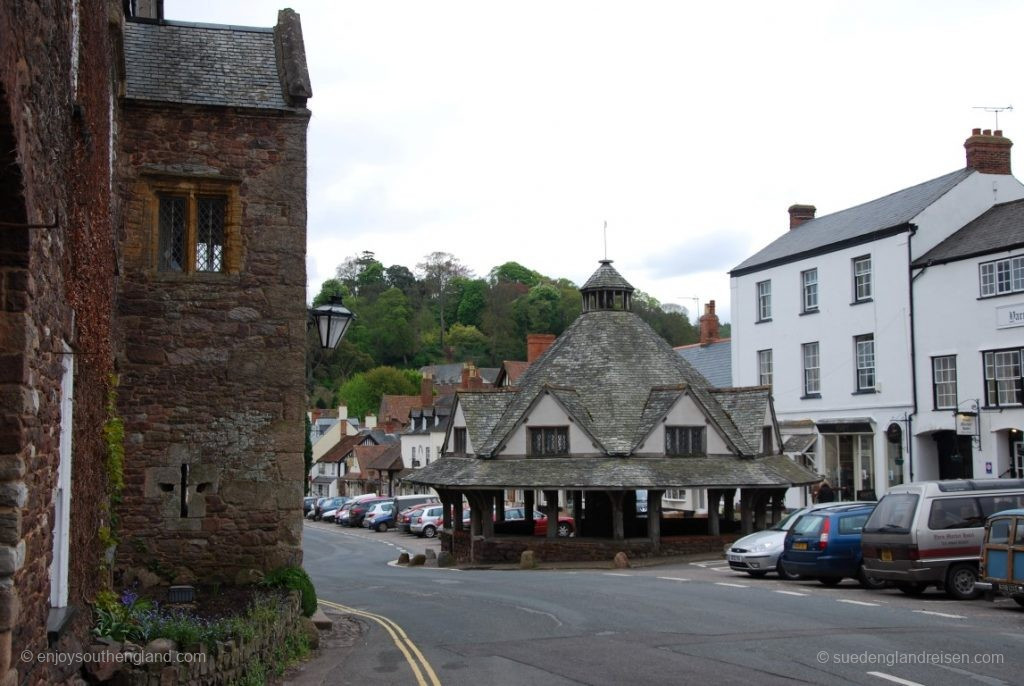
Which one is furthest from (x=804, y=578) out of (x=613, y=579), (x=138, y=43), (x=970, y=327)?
(x=138, y=43)

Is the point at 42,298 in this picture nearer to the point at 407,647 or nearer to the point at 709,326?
the point at 407,647

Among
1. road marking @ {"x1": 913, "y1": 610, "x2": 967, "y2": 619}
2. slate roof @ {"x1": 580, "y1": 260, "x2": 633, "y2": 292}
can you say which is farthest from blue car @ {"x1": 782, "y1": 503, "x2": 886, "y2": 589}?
slate roof @ {"x1": 580, "y1": 260, "x2": 633, "y2": 292}

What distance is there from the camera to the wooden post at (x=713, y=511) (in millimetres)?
32534

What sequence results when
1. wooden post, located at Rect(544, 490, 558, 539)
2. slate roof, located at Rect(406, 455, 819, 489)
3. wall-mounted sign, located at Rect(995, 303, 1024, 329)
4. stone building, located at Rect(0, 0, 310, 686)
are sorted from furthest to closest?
wooden post, located at Rect(544, 490, 558, 539) → slate roof, located at Rect(406, 455, 819, 489) → wall-mounted sign, located at Rect(995, 303, 1024, 329) → stone building, located at Rect(0, 0, 310, 686)

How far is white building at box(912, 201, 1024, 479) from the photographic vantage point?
94.4 feet

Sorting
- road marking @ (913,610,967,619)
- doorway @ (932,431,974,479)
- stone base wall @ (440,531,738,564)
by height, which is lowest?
stone base wall @ (440,531,738,564)

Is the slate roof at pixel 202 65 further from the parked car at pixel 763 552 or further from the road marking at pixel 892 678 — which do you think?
the parked car at pixel 763 552

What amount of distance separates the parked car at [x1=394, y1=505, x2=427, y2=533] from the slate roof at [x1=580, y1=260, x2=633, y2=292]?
60.6 feet

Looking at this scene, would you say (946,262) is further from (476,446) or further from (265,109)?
(265,109)

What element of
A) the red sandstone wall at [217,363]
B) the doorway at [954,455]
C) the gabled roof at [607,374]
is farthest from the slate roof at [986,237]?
the red sandstone wall at [217,363]

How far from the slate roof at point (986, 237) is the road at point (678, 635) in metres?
12.8

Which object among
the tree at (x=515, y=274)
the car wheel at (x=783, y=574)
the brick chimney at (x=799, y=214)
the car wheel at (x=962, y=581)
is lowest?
the car wheel at (x=783, y=574)

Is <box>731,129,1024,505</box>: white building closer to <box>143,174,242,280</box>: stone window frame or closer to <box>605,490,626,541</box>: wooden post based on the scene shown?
<box>605,490,626,541</box>: wooden post

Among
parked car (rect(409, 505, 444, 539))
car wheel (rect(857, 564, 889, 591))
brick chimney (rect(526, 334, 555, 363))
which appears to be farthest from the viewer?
brick chimney (rect(526, 334, 555, 363))
